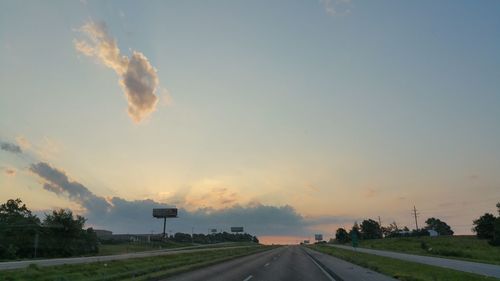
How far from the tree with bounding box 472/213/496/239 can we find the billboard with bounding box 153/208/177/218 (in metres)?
98.1

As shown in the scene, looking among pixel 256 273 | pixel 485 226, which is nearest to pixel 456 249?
pixel 485 226

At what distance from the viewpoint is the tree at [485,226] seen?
11252 centimetres

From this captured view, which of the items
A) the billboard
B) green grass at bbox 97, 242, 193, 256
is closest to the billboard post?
the billboard

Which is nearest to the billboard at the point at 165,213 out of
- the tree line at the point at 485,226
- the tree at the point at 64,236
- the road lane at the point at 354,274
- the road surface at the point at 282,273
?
the tree at the point at 64,236

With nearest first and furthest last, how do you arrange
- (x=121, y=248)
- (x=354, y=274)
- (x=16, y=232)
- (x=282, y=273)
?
1. (x=354, y=274)
2. (x=282, y=273)
3. (x=16, y=232)
4. (x=121, y=248)

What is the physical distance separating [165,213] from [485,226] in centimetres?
10397

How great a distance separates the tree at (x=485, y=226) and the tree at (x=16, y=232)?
10310cm

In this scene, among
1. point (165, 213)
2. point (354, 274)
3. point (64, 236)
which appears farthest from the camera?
point (165, 213)

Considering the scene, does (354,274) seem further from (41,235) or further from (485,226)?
(485,226)

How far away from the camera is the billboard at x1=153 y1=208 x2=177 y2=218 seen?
163 m

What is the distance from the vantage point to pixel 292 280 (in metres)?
22.7

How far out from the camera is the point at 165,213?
163875mm

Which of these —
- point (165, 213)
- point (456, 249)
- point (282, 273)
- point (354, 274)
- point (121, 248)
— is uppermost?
point (165, 213)

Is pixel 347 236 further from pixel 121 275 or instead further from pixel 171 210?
pixel 121 275
